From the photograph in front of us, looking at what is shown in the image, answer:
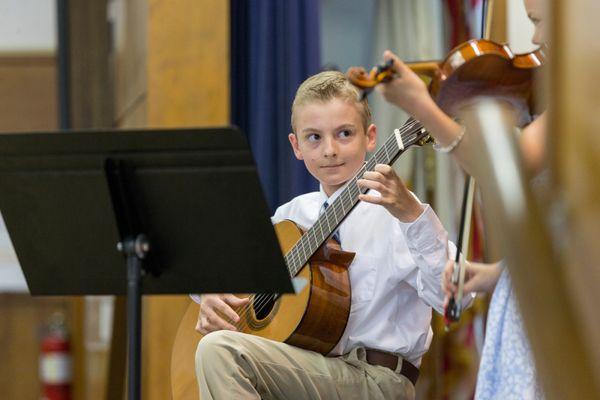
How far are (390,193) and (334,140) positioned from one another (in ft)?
1.01

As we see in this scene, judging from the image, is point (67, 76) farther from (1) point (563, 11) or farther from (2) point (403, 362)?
(1) point (563, 11)

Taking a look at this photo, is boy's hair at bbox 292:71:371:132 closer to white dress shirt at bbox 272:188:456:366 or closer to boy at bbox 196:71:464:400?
boy at bbox 196:71:464:400

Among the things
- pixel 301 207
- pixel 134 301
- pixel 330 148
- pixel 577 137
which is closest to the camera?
pixel 577 137

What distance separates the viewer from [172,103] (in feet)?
12.4

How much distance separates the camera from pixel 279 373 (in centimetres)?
215

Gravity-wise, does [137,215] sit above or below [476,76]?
below

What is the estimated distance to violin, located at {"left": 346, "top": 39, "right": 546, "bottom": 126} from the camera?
1.37m

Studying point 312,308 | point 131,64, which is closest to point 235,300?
point 312,308

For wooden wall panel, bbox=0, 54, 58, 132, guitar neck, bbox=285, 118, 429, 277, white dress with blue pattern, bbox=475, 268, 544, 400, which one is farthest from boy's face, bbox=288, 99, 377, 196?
wooden wall panel, bbox=0, 54, 58, 132

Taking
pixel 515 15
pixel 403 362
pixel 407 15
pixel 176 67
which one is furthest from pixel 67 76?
pixel 403 362

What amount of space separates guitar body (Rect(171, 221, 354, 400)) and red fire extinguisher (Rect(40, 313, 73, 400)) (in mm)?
2627

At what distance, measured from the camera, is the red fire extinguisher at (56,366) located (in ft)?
15.9

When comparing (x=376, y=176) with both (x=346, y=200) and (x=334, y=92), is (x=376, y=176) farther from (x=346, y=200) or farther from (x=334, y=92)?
(x=334, y=92)

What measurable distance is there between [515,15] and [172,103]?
1576mm
